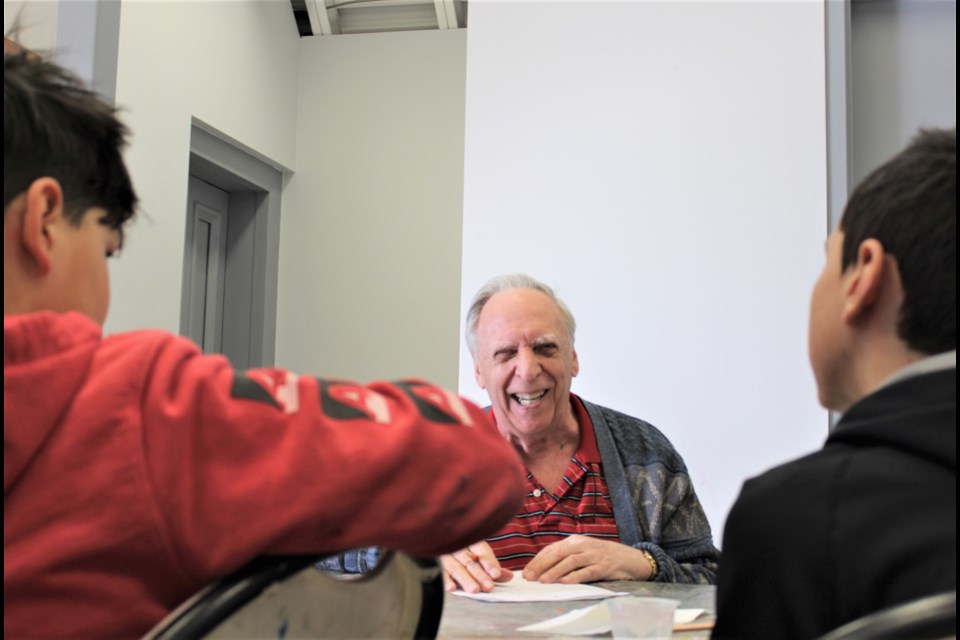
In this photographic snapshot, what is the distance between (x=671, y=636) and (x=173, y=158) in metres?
2.65

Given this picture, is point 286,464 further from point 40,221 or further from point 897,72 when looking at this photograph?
point 897,72

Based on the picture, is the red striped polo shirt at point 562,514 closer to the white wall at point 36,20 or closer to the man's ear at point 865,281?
the man's ear at point 865,281

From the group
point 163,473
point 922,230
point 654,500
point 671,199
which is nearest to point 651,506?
point 654,500

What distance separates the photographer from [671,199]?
297 cm

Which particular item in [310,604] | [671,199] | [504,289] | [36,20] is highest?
[36,20]

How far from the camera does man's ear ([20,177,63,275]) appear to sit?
77 centimetres

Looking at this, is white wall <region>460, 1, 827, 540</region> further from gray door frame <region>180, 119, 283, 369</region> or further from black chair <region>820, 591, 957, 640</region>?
black chair <region>820, 591, 957, 640</region>

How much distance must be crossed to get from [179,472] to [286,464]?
8 cm

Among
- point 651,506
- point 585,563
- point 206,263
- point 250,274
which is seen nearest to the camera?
point 585,563

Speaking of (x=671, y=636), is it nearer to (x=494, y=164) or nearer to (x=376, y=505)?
(x=376, y=505)

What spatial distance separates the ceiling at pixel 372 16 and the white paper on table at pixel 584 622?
354cm

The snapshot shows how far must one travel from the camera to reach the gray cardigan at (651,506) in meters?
1.96

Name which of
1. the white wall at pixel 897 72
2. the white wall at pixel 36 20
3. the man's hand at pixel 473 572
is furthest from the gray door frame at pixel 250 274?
the man's hand at pixel 473 572

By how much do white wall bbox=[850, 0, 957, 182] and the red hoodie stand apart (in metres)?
2.64
